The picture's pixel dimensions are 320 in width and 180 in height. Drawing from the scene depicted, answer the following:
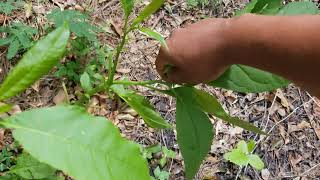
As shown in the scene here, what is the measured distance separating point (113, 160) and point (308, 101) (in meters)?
1.67

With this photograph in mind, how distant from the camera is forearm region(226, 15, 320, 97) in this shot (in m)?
0.91

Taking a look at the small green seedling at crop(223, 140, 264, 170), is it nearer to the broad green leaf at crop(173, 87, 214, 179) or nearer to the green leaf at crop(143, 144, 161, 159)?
the green leaf at crop(143, 144, 161, 159)

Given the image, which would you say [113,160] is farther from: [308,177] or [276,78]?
[308,177]

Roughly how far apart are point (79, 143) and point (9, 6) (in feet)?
3.81

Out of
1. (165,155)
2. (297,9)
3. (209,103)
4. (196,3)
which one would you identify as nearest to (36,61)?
(209,103)

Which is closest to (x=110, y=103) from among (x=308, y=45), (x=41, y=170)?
(x=41, y=170)

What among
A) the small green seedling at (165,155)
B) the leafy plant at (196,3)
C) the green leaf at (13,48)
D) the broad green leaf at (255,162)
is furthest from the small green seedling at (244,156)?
the green leaf at (13,48)

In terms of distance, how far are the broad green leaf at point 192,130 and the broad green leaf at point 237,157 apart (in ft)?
2.36

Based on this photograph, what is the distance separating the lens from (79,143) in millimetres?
779

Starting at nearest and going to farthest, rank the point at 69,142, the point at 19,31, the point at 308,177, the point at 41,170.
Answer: the point at 69,142 < the point at 41,170 < the point at 19,31 < the point at 308,177

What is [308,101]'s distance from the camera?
2.29 metres

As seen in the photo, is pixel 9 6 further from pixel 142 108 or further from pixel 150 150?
pixel 142 108

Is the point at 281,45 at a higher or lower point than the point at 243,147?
higher

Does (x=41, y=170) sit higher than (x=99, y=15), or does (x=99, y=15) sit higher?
(x=99, y=15)
